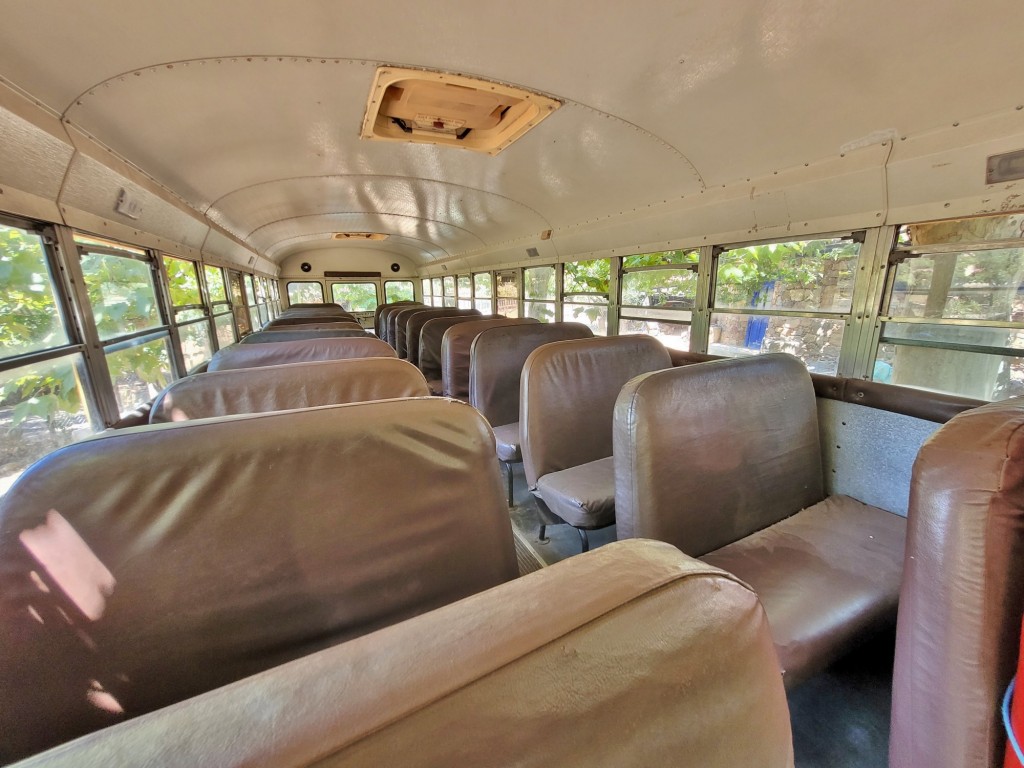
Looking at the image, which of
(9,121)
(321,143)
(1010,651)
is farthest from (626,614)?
(321,143)

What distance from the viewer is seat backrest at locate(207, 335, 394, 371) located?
6.36ft

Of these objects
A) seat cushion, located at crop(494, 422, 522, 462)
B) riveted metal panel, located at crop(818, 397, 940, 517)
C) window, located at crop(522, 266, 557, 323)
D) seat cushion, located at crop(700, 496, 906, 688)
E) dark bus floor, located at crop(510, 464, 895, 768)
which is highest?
window, located at crop(522, 266, 557, 323)

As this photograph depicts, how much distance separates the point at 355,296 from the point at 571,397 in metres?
10.9

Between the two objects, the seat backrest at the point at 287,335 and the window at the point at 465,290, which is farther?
the window at the point at 465,290

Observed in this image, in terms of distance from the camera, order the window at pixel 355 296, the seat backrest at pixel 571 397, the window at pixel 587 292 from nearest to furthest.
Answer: the seat backrest at pixel 571 397
the window at pixel 587 292
the window at pixel 355 296

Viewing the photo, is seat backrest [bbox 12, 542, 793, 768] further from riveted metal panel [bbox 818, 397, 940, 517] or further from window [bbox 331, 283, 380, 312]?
window [bbox 331, 283, 380, 312]

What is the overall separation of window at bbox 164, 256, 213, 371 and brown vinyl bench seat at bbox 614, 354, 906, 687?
13.1 feet

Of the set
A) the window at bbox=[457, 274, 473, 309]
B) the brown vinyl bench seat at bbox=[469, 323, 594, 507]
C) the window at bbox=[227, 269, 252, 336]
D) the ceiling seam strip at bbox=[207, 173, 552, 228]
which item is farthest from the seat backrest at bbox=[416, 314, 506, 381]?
the window at bbox=[457, 274, 473, 309]

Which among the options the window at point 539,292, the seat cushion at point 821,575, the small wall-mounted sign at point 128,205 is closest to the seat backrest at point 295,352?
the small wall-mounted sign at point 128,205

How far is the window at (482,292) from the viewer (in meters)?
7.59

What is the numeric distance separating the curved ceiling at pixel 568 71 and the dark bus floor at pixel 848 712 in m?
1.99

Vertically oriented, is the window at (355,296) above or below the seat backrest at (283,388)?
above

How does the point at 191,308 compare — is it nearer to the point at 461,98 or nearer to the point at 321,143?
the point at 321,143

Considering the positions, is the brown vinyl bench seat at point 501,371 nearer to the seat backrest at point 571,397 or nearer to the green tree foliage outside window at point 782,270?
the seat backrest at point 571,397
